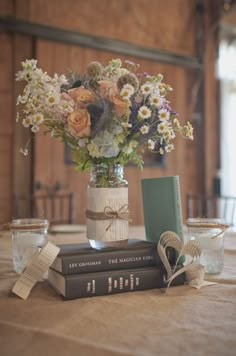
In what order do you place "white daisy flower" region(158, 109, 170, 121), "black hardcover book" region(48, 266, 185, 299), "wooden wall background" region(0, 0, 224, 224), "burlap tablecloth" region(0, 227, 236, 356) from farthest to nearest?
"wooden wall background" region(0, 0, 224, 224) < "white daisy flower" region(158, 109, 170, 121) < "black hardcover book" region(48, 266, 185, 299) < "burlap tablecloth" region(0, 227, 236, 356)

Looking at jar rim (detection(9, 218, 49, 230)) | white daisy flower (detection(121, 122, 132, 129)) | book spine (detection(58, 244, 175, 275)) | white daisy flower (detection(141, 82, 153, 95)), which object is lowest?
book spine (detection(58, 244, 175, 275))

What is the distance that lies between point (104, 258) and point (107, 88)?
1.41 ft

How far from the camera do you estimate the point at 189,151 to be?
4.42 metres

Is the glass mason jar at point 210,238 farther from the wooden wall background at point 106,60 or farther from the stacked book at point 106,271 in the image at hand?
the wooden wall background at point 106,60

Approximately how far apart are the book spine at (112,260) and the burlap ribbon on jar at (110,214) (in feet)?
0.29

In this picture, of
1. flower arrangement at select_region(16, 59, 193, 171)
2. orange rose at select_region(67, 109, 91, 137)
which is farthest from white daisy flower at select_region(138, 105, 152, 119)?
orange rose at select_region(67, 109, 91, 137)

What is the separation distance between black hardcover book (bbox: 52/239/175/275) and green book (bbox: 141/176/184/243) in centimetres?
7

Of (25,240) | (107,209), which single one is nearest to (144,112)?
(107,209)

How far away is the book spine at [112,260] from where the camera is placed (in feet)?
3.23

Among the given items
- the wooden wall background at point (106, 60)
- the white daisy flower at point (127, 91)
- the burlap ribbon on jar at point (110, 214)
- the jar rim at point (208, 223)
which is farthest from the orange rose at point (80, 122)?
the wooden wall background at point (106, 60)

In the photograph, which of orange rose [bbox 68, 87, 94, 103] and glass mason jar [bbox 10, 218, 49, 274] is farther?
glass mason jar [bbox 10, 218, 49, 274]

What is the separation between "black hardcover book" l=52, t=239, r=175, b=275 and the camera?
99cm

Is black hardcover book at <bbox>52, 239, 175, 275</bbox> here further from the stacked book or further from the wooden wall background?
the wooden wall background

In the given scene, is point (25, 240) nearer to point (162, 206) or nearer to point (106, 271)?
point (106, 271)
